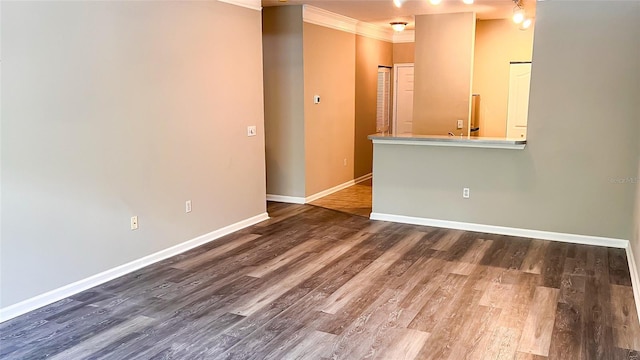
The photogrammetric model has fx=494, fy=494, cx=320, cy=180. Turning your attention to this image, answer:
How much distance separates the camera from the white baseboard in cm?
321

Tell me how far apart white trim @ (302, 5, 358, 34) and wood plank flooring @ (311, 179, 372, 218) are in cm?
233

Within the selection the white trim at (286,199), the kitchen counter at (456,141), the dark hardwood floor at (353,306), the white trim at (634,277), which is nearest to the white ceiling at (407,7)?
the kitchen counter at (456,141)

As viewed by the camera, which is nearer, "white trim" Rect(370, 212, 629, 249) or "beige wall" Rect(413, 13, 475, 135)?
"white trim" Rect(370, 212, 629, 249)

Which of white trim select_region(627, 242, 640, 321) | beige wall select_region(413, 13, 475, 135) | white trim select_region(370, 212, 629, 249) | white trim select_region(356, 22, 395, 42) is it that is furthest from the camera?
white trim select_region(356, 22, 395, 42)

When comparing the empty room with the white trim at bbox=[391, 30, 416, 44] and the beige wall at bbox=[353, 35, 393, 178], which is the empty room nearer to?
the beige wall at bbox=[353, 35, 393, 178]

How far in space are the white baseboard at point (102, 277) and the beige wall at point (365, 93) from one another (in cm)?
323

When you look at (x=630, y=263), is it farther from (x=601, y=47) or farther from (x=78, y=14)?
(x=78, y=14)

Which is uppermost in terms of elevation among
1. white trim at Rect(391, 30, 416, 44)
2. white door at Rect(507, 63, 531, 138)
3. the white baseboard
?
white trim at Rect(391, 30, 416, 44)

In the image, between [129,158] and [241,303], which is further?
[129,158]

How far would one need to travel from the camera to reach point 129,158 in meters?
3.89

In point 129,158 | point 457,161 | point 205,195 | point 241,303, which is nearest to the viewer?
point 241,303

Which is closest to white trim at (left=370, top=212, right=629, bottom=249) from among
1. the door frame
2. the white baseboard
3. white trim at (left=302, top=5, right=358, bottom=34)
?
the white baseboard

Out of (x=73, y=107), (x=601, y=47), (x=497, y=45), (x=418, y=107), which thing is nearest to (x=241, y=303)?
(x=73, y=107)

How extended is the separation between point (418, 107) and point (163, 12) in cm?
377
